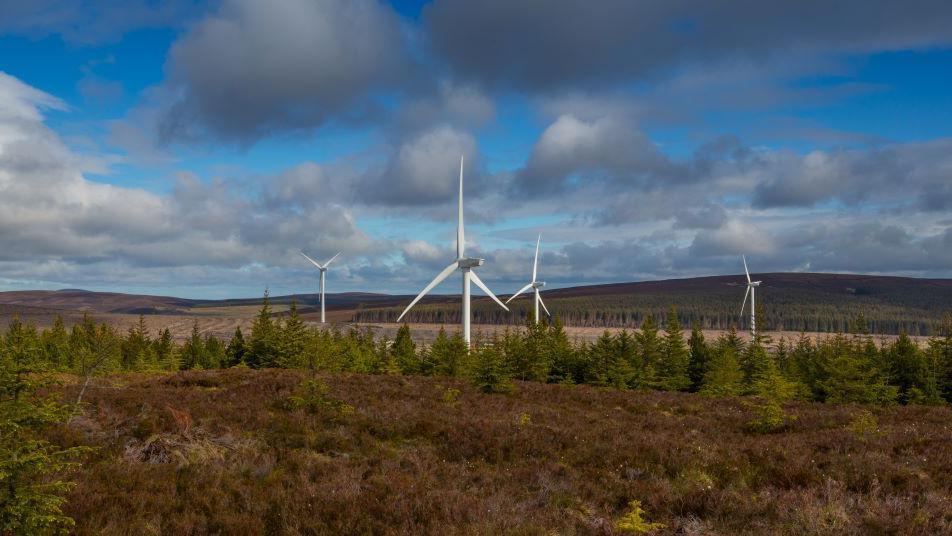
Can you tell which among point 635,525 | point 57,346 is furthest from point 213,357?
point 635,525

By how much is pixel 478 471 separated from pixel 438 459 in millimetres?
1627

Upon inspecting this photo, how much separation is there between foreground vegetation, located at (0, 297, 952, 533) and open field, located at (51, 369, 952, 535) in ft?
0.19

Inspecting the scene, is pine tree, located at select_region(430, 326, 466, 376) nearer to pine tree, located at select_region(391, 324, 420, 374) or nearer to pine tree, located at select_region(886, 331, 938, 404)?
pine tree, located at select_region(391, 324, 420, 374)

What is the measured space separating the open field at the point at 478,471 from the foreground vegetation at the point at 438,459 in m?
0.06

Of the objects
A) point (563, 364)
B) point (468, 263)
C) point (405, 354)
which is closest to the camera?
point (563, 364)

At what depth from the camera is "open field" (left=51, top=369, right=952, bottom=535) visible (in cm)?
986

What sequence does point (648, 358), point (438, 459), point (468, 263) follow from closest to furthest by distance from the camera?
point (438, 459)
point (648, 358)
point (468, 263)

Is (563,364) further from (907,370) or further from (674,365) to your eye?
(907,370)

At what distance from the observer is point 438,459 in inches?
584

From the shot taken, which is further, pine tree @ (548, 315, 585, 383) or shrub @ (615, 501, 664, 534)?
pine tree @ (548, 315, 585, 383)

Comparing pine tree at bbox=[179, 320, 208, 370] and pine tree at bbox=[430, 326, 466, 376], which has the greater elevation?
pine tree at bbox=[430, 326, 466, 376]

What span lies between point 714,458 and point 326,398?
13.8 metres

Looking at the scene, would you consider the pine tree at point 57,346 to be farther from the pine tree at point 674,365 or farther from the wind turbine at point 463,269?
the pine tree at point 674,365

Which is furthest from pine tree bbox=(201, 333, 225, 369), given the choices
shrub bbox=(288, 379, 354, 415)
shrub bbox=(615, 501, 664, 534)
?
shrub bbox=(615, 501, 664, 534)
